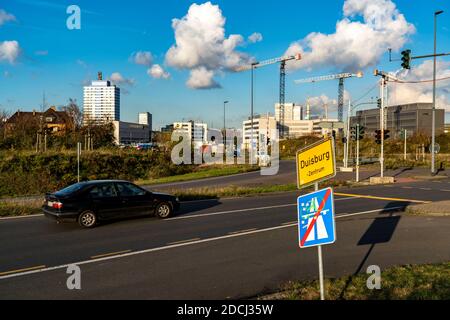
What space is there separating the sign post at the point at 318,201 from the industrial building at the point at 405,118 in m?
83.1

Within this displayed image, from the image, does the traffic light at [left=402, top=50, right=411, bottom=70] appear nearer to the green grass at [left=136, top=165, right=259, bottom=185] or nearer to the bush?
the green grass at [left=136, top=165, right=259, bottom=185]

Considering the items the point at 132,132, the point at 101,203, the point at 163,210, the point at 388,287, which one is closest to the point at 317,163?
the point at 388,287

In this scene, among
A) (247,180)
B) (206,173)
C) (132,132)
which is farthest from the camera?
(132,132)

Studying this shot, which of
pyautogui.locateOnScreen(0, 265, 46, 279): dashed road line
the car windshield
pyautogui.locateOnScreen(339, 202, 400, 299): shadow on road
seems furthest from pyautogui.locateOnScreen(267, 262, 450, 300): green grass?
the car windshield

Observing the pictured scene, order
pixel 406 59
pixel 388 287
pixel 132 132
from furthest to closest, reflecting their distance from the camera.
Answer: pixel 132 132, pixel 406 59, pixel 388 287

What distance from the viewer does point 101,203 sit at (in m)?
12.2

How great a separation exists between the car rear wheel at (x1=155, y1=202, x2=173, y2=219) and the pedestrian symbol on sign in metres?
8.29

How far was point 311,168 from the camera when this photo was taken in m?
5.87

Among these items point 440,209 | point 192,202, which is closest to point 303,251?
point 440,209

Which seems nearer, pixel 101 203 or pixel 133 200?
pixel 101 203

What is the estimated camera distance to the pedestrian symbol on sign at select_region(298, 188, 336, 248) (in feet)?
A: 17.8

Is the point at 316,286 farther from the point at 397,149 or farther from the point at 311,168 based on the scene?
the point at 397,149

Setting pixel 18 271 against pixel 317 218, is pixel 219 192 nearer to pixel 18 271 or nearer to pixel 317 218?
pixel 18 271

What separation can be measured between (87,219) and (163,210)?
2613 mm
